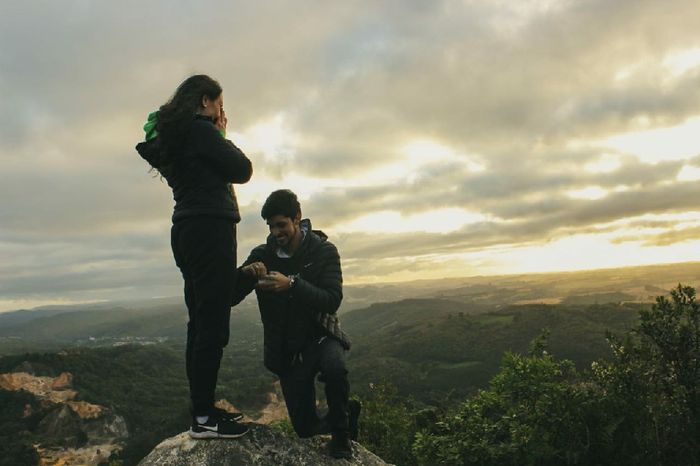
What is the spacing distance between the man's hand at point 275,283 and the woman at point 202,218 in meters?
0.30

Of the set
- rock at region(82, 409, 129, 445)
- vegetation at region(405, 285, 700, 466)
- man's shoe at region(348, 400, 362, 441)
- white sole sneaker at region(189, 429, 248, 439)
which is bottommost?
rock at region(82, 409, 129, 445)

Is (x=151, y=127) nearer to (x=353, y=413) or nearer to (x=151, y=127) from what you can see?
(x=151, y=127)

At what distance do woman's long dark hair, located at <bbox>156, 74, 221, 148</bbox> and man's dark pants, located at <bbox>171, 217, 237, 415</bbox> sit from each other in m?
0.80

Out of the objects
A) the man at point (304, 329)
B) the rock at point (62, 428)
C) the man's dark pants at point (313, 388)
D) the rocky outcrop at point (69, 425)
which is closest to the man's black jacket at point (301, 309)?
the man at point (304, 329)

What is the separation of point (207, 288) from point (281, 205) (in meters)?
1.34

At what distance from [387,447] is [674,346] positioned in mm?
11463

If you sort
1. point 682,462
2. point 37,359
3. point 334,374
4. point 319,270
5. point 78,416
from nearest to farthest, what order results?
1. point 334,374
2. point 319,270
3. point 682,462
4. point 78,416
5. point 37,359

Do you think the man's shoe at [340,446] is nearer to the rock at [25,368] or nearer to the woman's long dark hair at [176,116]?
the woman's long dark hair at [176,116]

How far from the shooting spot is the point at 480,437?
7.17 metres

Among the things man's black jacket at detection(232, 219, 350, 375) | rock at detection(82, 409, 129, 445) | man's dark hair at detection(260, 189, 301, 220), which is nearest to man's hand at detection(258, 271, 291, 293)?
man's black jacket at detection(232, 219, 350, 375)

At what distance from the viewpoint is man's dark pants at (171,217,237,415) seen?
164 inches

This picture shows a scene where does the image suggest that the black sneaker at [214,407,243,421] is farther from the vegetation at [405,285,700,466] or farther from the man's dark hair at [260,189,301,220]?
the vegetation at [405,285,700,466]

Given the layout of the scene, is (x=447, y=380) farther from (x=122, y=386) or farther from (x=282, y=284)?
(x=282, y=284)

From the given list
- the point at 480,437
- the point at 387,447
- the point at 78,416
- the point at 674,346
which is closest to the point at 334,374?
the point at 480,437
